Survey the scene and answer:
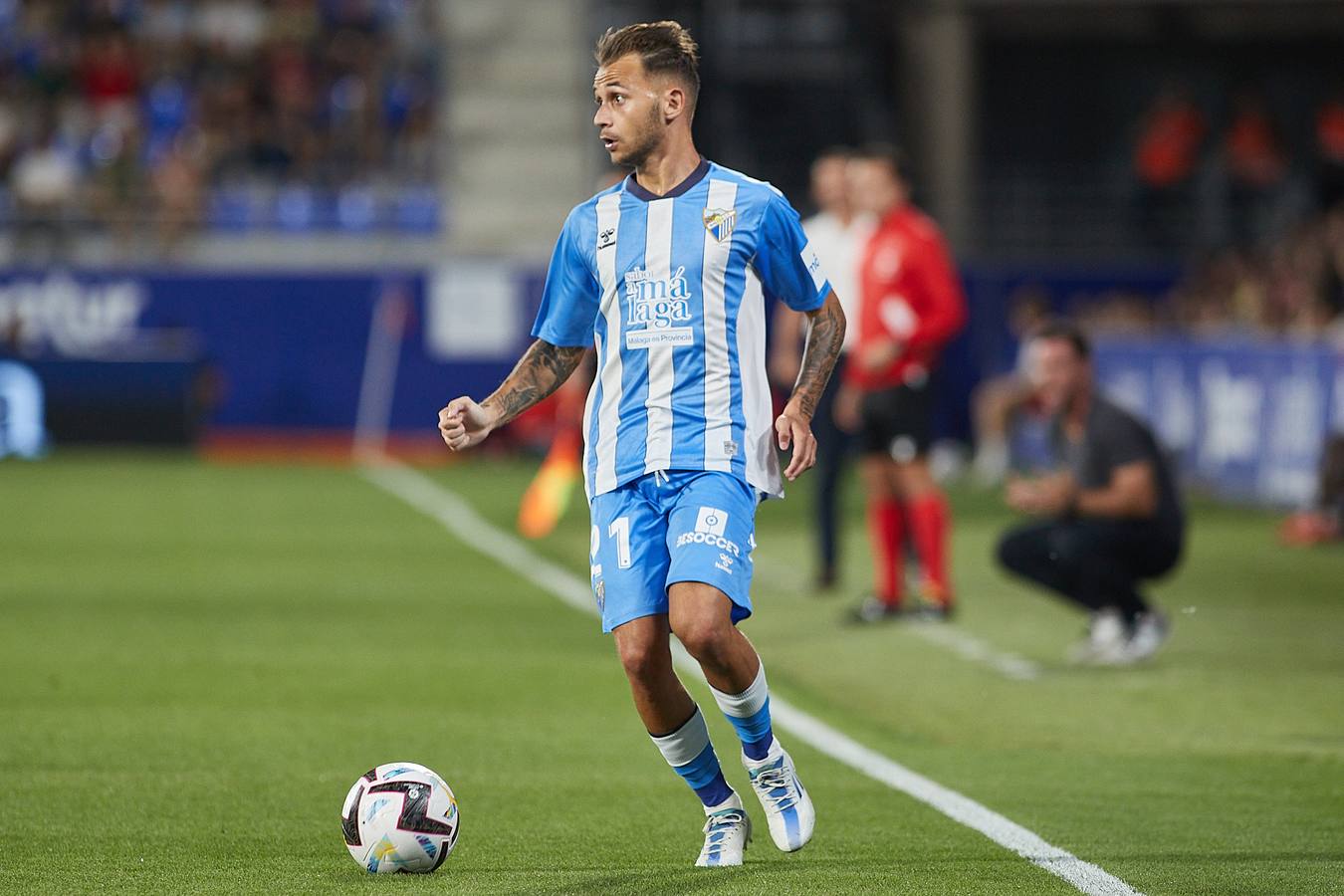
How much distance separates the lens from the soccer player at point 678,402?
18.1 ft

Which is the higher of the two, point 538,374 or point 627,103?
point 627,103

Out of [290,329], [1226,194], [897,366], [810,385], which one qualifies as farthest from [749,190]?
[1226,194]

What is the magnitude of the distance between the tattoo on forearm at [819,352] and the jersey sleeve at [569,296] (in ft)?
1.93

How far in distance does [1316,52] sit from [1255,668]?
2557 centimetres

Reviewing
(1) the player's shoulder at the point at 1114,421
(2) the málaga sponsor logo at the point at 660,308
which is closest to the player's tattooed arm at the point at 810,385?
(2) the málaga sponsor logo at the point at 660,308

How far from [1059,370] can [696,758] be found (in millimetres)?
4680

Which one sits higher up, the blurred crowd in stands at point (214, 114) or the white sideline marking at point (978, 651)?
the blurred crowd in stands at point (214, 114)

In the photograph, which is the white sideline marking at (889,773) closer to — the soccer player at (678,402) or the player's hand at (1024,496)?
the soccer player at (678,402)

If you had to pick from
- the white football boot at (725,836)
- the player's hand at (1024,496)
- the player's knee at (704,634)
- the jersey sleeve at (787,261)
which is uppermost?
the jersey sleeve at (787,261)

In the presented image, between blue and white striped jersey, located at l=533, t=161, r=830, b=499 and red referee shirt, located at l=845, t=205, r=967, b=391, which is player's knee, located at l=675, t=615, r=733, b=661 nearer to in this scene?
blue and white striped jersey, located at l=533, t=161, r=830, b=499

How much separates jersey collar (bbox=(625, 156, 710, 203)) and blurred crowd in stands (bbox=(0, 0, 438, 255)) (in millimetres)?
23917

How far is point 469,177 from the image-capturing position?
1221 inches

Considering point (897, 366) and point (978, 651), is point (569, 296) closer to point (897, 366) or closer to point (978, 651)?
point (978, 651)

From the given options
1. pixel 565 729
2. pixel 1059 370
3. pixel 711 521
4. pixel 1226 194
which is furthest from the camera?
pixel 1226 194
